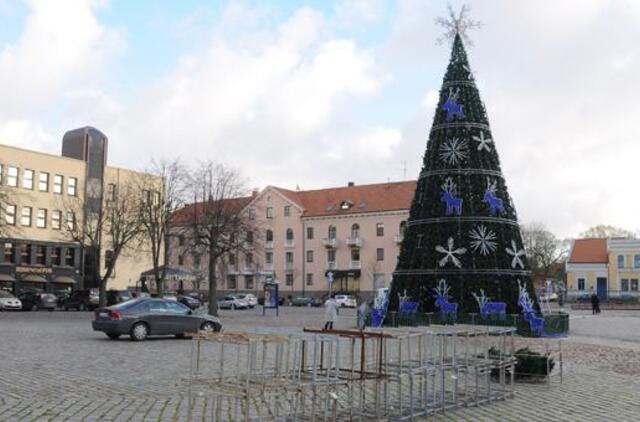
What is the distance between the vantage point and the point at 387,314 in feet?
91.3

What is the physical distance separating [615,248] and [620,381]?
276 feet

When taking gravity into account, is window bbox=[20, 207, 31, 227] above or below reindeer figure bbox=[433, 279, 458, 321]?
above

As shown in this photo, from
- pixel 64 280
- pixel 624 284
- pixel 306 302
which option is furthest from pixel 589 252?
pixel 64 280

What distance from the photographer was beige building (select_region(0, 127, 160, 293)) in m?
60.8

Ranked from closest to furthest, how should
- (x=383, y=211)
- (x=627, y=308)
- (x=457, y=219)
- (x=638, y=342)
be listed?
(x=638, y=342)
(x=457, y=219)
(x=627, y=308)
(x=383, y=211)

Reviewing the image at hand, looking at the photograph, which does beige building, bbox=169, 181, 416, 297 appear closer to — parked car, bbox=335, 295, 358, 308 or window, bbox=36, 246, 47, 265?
parked car, bbox=335, 295, 358, 308

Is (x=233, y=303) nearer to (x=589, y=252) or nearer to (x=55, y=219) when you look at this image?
(x=55, y=219)

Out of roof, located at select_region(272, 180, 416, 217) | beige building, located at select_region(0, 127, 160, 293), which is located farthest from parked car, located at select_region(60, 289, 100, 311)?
roof, located at select_region(272, 180, 416, 217)

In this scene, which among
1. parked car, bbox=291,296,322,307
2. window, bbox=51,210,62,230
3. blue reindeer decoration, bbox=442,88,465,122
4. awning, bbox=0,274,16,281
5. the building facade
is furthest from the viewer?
the building facade

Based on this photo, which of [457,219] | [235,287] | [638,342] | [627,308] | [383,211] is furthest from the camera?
[235,287]

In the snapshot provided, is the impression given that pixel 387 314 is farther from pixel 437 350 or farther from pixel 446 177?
pixel 437 350

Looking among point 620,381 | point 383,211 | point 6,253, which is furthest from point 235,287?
point 620,381

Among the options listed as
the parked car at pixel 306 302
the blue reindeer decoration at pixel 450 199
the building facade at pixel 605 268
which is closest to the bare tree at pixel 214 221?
the blue reindeer decoration at pixel 450 199

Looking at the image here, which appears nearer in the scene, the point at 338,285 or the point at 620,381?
the point at 620,381
